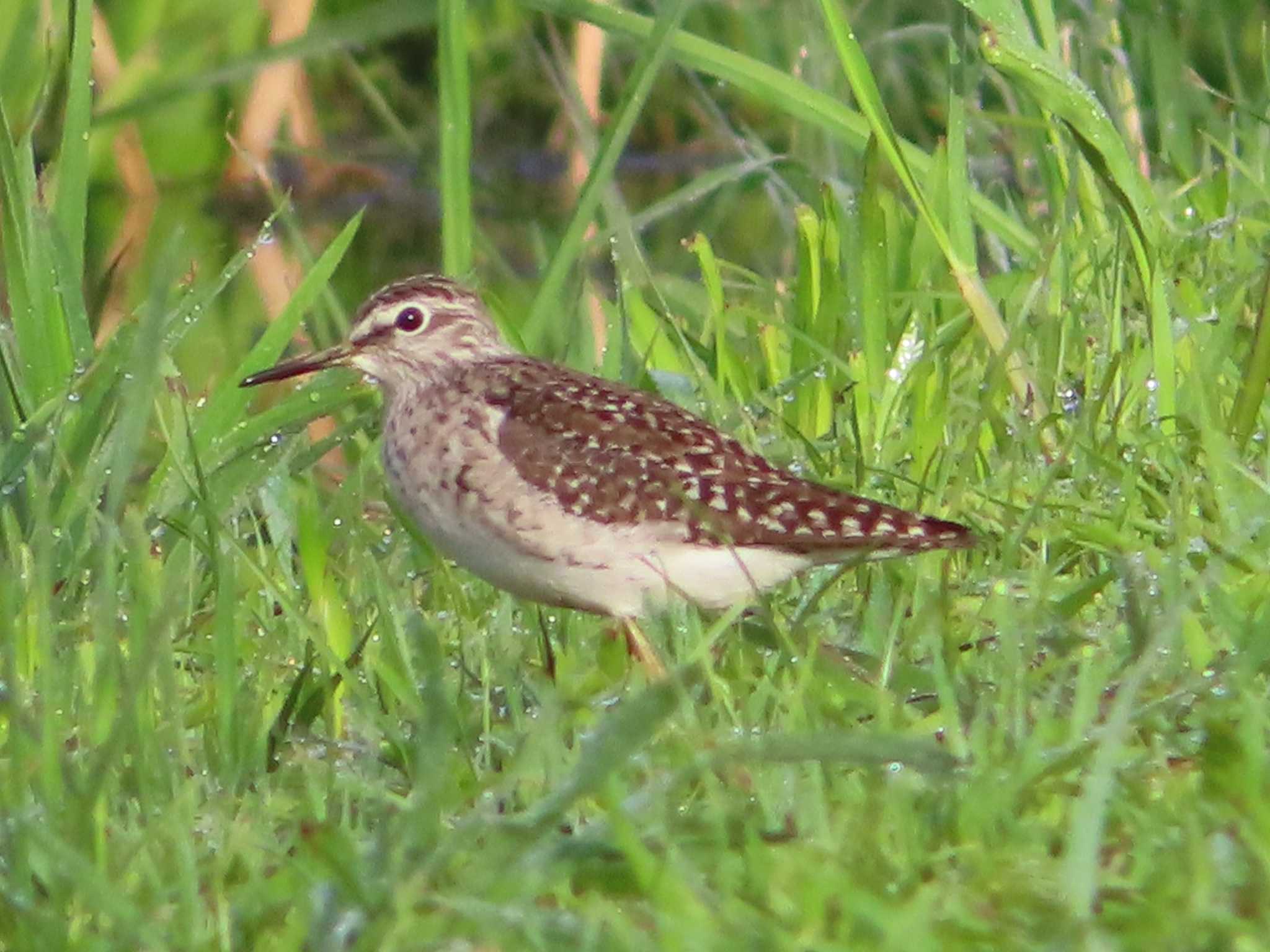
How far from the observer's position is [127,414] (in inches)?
150

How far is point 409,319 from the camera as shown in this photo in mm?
6047

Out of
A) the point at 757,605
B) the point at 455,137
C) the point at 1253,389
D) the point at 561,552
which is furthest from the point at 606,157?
the point at 757,605

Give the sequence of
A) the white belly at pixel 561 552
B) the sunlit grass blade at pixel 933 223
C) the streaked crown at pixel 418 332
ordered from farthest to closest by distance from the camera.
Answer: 1. the streaked crown at pixel 418 332
2. the sunlit grass blade at pixel 933 223
3. the white belly at pixel 561 552

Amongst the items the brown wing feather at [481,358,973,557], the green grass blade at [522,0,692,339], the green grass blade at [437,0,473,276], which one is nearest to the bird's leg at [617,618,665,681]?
the brown wing feather at [481,358,973,557]

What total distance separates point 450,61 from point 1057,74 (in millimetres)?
1532

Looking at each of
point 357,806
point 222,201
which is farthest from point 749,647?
point 222,201

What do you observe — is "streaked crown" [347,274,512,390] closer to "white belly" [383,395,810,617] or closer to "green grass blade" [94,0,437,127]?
"white belly" [383,395,810,617]

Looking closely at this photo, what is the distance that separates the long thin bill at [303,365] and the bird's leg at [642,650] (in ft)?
4.25

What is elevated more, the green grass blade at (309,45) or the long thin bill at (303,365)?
the green grass blade at (309,45)

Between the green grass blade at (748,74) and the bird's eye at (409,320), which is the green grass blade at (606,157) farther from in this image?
the bird's eye at (409,320)

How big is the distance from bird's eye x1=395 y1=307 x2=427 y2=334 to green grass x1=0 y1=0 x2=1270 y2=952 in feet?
0.74

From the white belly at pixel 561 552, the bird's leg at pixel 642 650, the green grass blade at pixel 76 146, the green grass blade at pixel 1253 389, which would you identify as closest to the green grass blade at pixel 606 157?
the white belly at pixel 561 552

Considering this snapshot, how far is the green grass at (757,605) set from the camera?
9.70 feet

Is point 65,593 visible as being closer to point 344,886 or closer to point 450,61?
point 450,61
